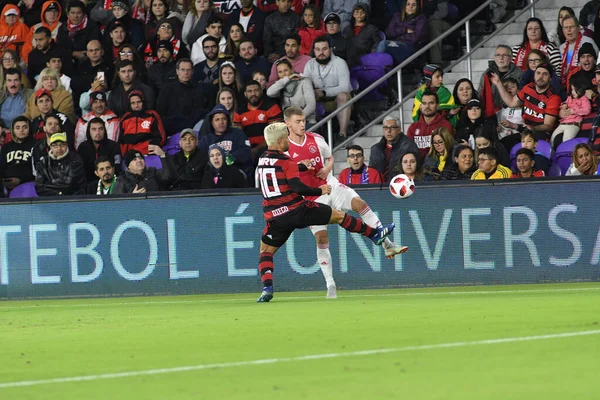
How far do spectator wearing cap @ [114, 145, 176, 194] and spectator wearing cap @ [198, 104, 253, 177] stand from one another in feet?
1.88

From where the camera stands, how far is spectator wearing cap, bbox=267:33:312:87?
18.8 m

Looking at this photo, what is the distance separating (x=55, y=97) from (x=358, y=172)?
19.4 ft

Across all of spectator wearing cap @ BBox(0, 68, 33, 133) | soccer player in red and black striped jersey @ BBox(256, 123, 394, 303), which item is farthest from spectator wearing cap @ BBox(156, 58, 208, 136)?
soccer player in red and black striped jersey @ BBox(256, 123, 394, 303)

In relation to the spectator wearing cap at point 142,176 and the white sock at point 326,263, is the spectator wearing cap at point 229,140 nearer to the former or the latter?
the spectator wearing cap at point 142,176

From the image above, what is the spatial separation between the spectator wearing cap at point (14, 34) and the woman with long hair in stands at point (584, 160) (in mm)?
10855

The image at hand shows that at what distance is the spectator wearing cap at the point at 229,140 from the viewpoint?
1736 cm

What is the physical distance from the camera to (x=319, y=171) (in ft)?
44.8

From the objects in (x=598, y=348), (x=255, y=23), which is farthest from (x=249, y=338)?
(x=255, y=23)

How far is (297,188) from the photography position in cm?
1264

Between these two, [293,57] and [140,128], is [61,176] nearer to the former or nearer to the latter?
[140,128]

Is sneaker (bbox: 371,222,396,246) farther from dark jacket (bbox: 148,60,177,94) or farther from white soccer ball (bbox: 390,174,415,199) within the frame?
dark jacket (bbox: 148,60,177,94)

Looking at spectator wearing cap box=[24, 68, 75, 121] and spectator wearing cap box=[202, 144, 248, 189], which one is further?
spectator wearing cap box=[24, 68, 75, 121]

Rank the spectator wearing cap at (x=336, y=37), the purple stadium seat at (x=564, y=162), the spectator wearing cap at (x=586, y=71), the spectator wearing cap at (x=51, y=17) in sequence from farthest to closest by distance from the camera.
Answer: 1. the spectator wearing cap at (x=51, y=17)
2. the spectator wearing cap at (x=336, y=37)
3. the spectator wearing cap at (x=586, y=71)
4. the purple stadium seat at (x=564, y=162)

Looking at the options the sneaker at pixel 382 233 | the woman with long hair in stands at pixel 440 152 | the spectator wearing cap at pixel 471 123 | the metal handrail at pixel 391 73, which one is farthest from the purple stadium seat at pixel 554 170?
the sneaker at pixel 382 233
